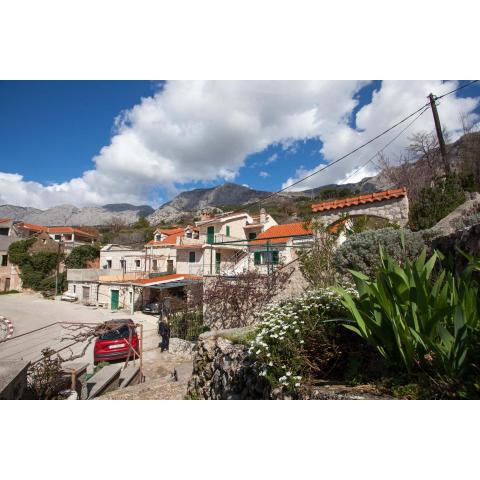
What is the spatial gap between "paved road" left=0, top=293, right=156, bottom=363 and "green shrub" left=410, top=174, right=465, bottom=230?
28.3 feet

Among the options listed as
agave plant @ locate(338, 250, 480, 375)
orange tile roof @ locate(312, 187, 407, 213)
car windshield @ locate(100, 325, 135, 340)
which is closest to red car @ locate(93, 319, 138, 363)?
car windshield @ locate(100, 325, 135, 340)

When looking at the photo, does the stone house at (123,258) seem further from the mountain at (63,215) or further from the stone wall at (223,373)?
the stone wall at (223,373)

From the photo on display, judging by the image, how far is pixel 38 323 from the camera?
11.3 m

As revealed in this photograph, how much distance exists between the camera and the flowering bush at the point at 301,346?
1818 mm

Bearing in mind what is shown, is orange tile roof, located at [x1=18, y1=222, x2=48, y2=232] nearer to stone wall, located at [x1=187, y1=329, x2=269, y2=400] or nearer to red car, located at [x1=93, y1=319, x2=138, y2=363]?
red car, located at [x1=93, y1=319, x2=138, y2=363]

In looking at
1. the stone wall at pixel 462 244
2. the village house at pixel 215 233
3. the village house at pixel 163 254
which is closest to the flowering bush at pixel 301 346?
the stone wall at pixel 462 244

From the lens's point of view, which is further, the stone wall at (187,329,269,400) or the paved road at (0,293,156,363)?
the paved road at (0,293,156,363)

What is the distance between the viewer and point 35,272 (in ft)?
60.4

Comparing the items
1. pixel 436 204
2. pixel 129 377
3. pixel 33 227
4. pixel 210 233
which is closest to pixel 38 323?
pixel 129 377

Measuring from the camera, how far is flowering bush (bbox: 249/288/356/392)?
182 centimetres

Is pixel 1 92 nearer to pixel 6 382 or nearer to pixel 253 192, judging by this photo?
pixel 6 382

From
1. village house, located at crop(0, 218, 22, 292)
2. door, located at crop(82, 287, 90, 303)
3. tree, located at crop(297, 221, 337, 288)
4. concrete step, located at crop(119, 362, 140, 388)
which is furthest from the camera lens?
door, located at crop(82, 287, 90, 303)

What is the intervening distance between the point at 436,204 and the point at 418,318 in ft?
19.9

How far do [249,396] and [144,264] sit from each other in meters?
21.8
